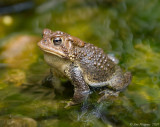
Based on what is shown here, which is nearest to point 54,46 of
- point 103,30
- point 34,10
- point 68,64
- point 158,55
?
point 68,64

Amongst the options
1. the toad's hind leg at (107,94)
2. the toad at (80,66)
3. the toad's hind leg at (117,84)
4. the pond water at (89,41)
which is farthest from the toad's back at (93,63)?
the pond water at (89,41)

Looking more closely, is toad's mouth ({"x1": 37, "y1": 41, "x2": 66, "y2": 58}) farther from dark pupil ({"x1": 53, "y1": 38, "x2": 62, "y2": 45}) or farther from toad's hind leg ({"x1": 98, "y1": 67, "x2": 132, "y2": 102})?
toad's hind leg ({"x1": 98, "y1": 67, "x2": 132, "y2": 102})

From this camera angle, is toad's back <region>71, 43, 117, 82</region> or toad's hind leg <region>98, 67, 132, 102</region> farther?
toad's hind leg <region>98, 67, 132, 102</region>

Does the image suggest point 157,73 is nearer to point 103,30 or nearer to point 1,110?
point 103,30

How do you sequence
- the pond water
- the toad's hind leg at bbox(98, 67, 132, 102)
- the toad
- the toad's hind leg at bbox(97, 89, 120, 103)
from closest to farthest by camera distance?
the pond water
the toad
the toad's hind leg at bbox(97, 89, 120, 103)
the toad's hind leg at bbox(98, 67, 132, 102)

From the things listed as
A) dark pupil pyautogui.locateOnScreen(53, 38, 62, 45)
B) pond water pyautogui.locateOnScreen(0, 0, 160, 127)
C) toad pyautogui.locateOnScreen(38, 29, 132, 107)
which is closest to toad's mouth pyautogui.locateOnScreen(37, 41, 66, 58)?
toad pyautogui.locateOnScreen(38, 29, 132, 107)

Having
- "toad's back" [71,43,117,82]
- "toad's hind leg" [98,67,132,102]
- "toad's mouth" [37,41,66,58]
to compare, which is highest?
"toad's mouth" [37,41,66,58]

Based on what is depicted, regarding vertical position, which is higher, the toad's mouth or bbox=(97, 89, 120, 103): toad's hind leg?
the toad's mouth

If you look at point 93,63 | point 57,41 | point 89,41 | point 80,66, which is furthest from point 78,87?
point 89,41
